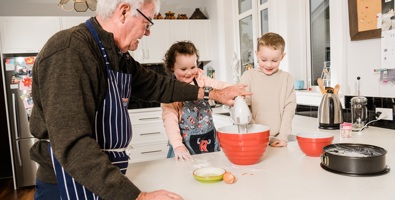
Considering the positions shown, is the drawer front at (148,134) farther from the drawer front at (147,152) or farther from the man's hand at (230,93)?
the man's hand at (230,93)

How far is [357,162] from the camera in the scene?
0.98 m

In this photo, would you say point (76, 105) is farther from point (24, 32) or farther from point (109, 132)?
point (24, 32)

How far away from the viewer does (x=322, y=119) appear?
6.53 feet

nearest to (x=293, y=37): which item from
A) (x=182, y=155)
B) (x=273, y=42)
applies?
(x=273, y=42)

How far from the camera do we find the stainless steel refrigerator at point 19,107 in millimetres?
3703

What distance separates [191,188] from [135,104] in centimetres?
316

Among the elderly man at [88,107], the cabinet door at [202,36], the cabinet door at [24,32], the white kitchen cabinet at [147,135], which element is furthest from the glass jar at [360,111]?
the cabinet door at [24,32]

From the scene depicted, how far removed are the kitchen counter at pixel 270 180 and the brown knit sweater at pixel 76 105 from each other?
0.70 feet

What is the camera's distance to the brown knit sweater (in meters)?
0.77

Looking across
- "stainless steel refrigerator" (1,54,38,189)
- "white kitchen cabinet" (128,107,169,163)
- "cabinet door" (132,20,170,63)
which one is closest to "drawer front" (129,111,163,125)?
"white kitchen cabinet" (128,107,169,163)

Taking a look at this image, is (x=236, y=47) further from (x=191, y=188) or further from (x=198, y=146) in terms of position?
(x=191, y=188)

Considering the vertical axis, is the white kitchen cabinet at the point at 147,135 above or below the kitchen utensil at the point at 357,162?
below

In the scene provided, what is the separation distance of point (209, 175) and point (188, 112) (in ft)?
2.22

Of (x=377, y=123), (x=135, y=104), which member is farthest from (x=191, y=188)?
(x=135, y=104)
